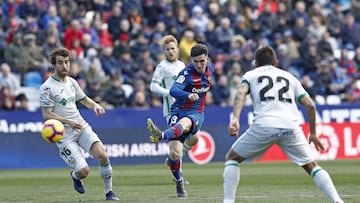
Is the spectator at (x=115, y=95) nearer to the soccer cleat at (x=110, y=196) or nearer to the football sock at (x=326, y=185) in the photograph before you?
the soccer cleat at (x=110, y=196)

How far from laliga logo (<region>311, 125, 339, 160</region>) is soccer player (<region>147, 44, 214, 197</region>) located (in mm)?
12169

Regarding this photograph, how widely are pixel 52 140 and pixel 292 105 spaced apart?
4267mm

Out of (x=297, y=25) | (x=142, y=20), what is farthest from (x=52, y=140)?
(x=297, y=25)

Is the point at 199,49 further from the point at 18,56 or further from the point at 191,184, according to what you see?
the point at 18,56

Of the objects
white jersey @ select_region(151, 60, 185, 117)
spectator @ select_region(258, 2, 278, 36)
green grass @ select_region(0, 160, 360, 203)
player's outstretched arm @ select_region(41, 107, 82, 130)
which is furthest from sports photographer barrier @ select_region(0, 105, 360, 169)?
player's outstretched arm @ select_region(41, 107, 82, 130)

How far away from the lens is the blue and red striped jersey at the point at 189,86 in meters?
15.5

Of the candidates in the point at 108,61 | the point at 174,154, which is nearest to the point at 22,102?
the point at 108,61

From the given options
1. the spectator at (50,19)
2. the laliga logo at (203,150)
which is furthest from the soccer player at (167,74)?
the spectator at (50,19)

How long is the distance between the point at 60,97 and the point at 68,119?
1.32ft

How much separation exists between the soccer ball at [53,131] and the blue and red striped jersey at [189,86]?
2.08m

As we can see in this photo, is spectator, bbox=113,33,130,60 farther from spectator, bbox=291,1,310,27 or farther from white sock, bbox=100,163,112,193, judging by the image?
white sock, bbox=100,163,112,193

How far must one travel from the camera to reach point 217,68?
30.3m

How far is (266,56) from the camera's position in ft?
39.5

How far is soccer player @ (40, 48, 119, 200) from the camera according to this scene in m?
14.9
